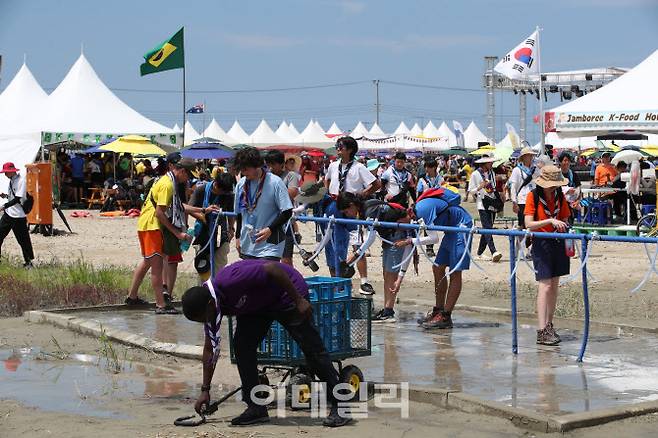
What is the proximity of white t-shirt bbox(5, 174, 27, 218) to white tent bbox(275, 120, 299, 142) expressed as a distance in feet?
184

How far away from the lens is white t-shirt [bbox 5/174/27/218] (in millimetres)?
17188

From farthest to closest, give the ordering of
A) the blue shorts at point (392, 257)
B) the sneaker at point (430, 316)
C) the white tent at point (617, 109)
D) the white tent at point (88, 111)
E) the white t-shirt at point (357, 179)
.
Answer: the white tent at point (88, 111) → the white tent at point (617, 109) → the white t-shirt at point (357, 179) → the blue shorts at point (392, 257) → the sneaker at point (430, 316)

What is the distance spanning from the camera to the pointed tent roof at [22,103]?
37.1 m

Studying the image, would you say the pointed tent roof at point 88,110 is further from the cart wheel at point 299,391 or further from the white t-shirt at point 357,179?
the cart wheel at point 299,391

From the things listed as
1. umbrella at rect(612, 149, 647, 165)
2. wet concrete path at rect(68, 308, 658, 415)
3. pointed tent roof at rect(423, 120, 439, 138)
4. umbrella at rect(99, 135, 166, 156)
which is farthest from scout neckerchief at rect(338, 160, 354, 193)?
pointed tent roof at rect(423, 120, 439, 138)

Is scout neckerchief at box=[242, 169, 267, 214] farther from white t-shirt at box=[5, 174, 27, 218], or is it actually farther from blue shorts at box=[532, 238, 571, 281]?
white t-shirt at box=[5, 174, 27, 218]

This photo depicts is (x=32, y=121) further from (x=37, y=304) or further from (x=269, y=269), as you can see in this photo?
(x=269, y=269)

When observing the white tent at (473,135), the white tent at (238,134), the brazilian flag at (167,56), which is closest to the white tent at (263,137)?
Answer: the white tent at (238,134)

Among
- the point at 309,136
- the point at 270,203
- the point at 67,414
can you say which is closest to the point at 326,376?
the point at 67,414

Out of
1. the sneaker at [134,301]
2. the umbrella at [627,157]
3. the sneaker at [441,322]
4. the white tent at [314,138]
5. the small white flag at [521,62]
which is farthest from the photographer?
the white tent at [314,138]

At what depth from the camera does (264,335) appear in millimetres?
7691

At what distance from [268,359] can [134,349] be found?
2945mm

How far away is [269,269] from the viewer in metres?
7.29

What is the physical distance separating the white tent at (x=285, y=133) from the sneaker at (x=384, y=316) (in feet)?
202
